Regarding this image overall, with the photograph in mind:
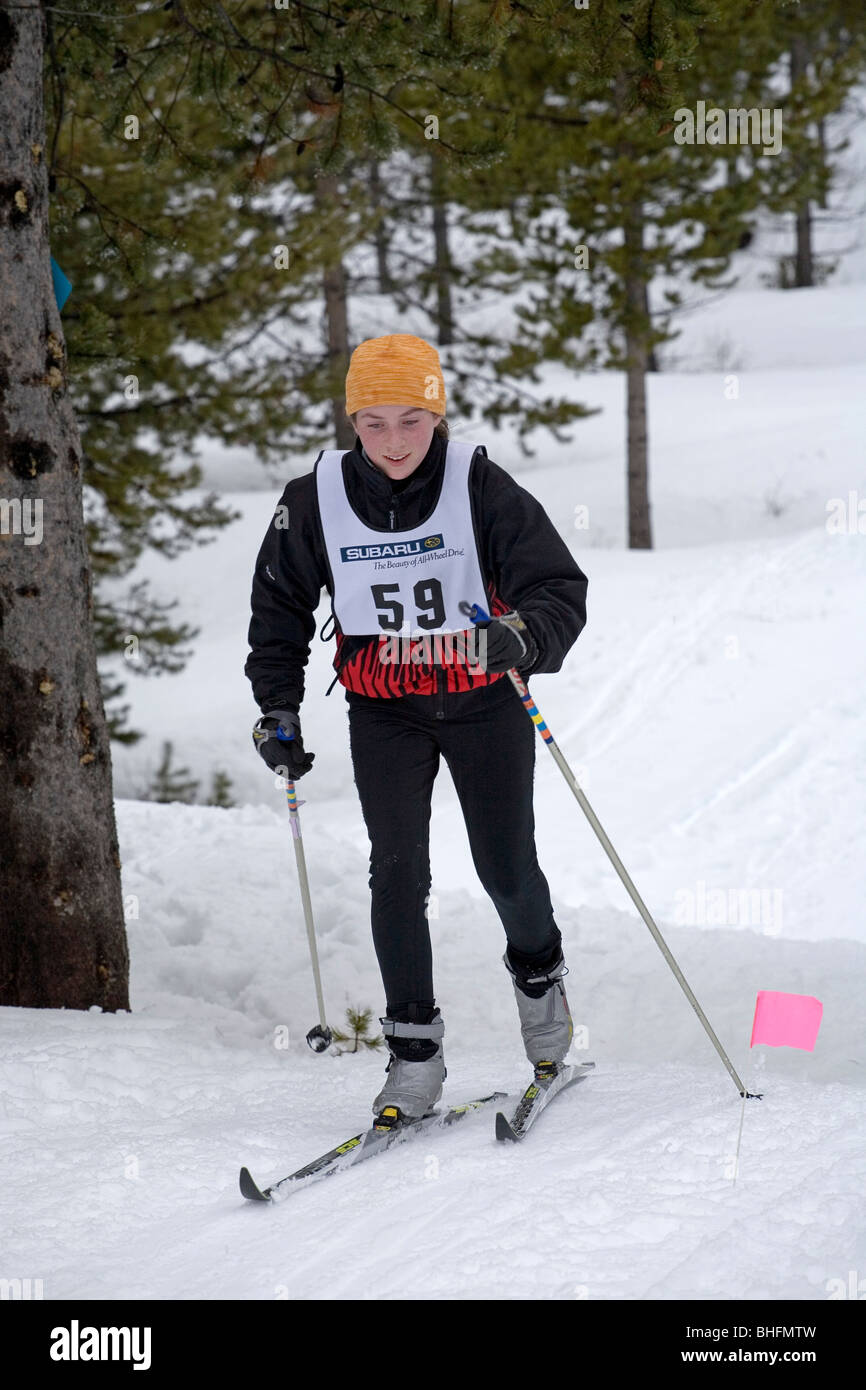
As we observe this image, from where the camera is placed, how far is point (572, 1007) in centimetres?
538

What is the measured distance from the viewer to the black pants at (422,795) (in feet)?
11.3

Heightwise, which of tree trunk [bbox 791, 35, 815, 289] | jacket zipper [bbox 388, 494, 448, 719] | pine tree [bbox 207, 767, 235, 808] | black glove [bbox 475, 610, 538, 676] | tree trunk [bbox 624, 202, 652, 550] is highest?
tree trunk [bbox 791, 35, 815, 289]

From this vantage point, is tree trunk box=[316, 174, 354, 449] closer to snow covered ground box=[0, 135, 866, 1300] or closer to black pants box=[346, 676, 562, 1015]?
snow covered ground box=[0, 135, 866, 1300]

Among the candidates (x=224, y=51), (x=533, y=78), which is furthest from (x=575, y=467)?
(x=224, y=51)

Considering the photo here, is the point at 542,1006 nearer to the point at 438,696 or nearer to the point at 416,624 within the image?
the point at 438,696

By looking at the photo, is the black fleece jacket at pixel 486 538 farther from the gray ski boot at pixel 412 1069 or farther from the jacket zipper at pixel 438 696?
the gray ski boot at pixel 412 1069

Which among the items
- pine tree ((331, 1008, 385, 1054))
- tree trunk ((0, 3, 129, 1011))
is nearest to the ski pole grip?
tree trunk ((0, 3, 129, 1011))

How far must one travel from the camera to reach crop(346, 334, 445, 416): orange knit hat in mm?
3303

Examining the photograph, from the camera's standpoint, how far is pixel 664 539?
55.3ft

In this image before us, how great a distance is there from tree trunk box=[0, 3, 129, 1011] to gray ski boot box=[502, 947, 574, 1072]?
171 centimetres

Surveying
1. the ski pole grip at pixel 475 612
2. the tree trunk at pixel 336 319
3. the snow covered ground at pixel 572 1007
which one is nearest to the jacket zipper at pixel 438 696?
the ski pole grip at pixel 475 612

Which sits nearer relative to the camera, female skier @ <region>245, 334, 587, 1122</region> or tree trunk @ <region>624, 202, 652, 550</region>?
female skier @ <region>245, 334, 587, 1122</region>

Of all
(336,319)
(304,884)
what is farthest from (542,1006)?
(336,319)
